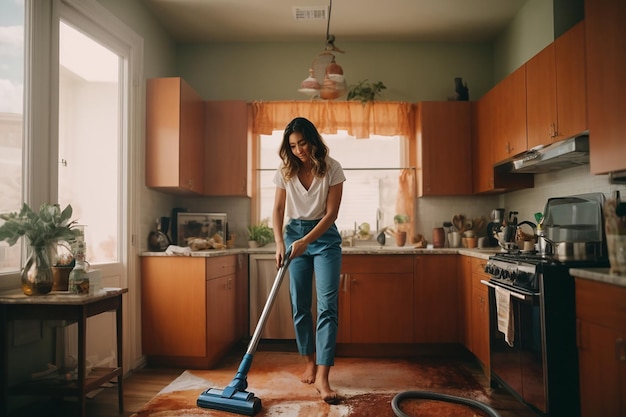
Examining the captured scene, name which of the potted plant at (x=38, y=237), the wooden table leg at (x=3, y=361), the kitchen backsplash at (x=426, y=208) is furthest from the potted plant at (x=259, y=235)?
the wooden table leg at (x=3, y=361)

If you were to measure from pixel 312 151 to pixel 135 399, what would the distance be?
1760mm

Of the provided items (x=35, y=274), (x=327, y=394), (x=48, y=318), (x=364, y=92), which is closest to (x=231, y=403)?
(x=327, y=394)

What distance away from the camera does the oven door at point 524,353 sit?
219 centimetres

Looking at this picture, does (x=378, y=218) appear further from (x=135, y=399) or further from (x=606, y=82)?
(x=135, y=399)

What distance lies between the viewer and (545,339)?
7.03 ft

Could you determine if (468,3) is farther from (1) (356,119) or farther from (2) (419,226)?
(2) (419,226)

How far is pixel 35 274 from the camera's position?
214cm

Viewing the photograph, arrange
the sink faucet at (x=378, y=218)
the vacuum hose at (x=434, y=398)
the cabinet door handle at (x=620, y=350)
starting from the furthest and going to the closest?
the sink faucet at (x=378, y=218), the vacuum hose at (x=434, y=398), the cabinet door handle at (x=620, y=350)

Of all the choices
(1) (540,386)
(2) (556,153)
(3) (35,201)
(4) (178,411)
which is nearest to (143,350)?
(4) (178,411)

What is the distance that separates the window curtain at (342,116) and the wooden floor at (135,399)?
2.16 metres

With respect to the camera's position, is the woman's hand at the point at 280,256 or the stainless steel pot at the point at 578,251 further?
the woman's hand at the point at 280,256

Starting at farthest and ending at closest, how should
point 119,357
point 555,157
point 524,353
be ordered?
point 555,157
point 119,357
point 524,353

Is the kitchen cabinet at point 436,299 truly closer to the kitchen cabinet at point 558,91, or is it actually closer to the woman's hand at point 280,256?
the kitchen cabinet at point 558,91

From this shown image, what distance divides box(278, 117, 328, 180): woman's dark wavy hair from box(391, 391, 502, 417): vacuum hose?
1.30 meters
